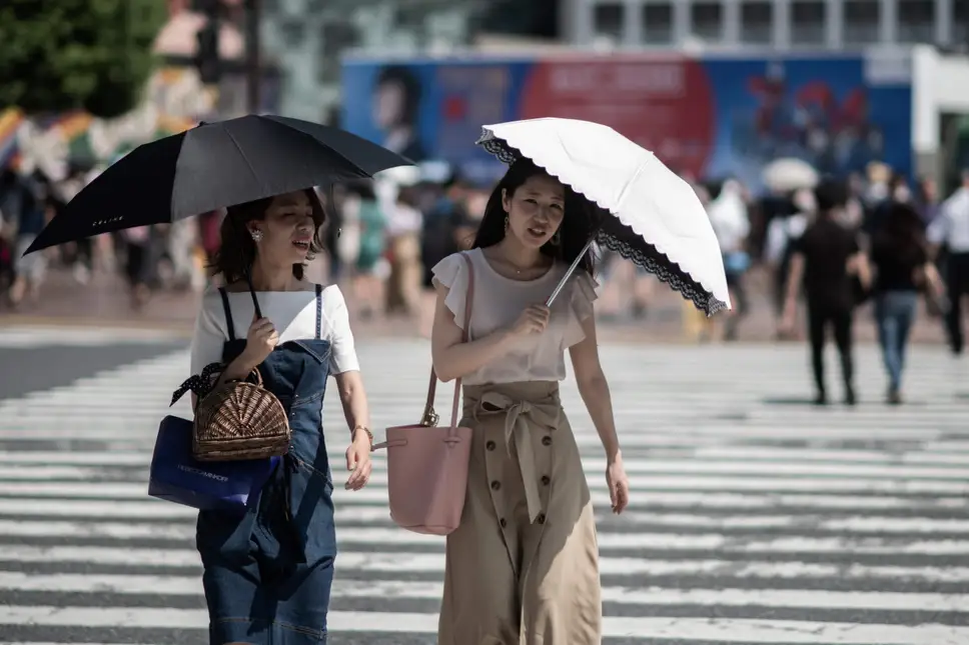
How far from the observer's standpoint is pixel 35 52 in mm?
33406

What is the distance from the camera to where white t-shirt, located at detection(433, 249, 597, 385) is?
4.76 metres

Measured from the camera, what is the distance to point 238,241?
15.5ft

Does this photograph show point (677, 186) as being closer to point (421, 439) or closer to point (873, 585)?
point (421, 439)

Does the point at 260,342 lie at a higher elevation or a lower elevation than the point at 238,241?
lower

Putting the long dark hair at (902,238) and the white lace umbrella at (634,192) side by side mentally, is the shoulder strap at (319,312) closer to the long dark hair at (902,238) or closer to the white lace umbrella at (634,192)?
the white lace umbrella at (634,192)

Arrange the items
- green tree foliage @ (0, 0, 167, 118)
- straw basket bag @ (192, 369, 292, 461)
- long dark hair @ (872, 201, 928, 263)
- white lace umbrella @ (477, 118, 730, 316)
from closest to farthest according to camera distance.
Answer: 1. straw basket bag @ (192, 369, 292, 461)
2. white lace umbrella @ (477, 118, 730, 316)
3. long dark hair @ (872, 201, 928, 263)
4. green tree foliage @ (0, 0, 167, 118)

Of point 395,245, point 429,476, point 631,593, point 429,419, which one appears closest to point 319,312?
point 429,419

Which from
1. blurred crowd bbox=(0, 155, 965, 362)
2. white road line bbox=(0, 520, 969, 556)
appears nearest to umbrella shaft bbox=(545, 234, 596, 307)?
white road line bbox=(0, 520, 969, 556)

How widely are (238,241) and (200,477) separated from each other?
2.13 feet

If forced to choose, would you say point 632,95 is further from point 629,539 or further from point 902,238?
point 629,539

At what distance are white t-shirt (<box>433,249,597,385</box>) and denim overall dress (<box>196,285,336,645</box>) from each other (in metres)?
0.39

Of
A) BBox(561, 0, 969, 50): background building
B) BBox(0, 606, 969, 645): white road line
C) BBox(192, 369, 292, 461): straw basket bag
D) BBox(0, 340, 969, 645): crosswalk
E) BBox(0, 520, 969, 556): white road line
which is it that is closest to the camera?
BBox(192, 369, 292, 461): straw basket bag

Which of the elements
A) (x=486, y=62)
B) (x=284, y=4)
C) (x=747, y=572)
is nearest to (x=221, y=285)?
(x=747, y=572)

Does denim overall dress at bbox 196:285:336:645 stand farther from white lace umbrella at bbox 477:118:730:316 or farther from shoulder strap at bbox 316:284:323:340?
white lace umbrella at bbox 477:118:730:316
